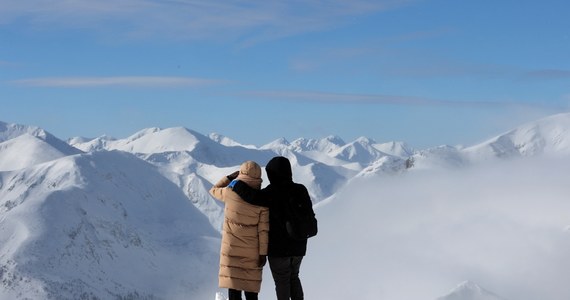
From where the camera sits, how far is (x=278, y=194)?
13.8 meters

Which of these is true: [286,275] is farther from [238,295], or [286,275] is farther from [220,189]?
[220,189]

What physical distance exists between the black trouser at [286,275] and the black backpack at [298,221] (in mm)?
730

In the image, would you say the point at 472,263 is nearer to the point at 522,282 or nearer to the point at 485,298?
the point at 522,282

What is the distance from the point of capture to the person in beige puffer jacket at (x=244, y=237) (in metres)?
13.9

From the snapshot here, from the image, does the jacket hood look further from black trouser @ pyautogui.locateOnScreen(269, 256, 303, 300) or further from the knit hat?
black trouser @ pyautogui.locateOnScreen(269, 256, 303, 300)

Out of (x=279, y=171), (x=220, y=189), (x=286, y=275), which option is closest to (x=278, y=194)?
(x=279, y=171)

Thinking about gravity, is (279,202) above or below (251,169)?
below

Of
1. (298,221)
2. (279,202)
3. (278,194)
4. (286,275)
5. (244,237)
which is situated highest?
(278,194)

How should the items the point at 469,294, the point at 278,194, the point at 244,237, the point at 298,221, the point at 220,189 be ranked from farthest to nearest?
the point at 469,294
the point at 220,189
the point at 244,237
the point at 278,194
the point at 298,221

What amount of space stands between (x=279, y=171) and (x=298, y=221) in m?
0.99

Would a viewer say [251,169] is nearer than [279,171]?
No

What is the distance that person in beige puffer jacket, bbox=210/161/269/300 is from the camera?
13.9 meters

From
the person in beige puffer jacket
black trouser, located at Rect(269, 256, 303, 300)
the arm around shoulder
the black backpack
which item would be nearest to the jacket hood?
the person in beige puffer jacket

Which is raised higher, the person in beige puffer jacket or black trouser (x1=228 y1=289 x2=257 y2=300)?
the person in beige puffer jacket
